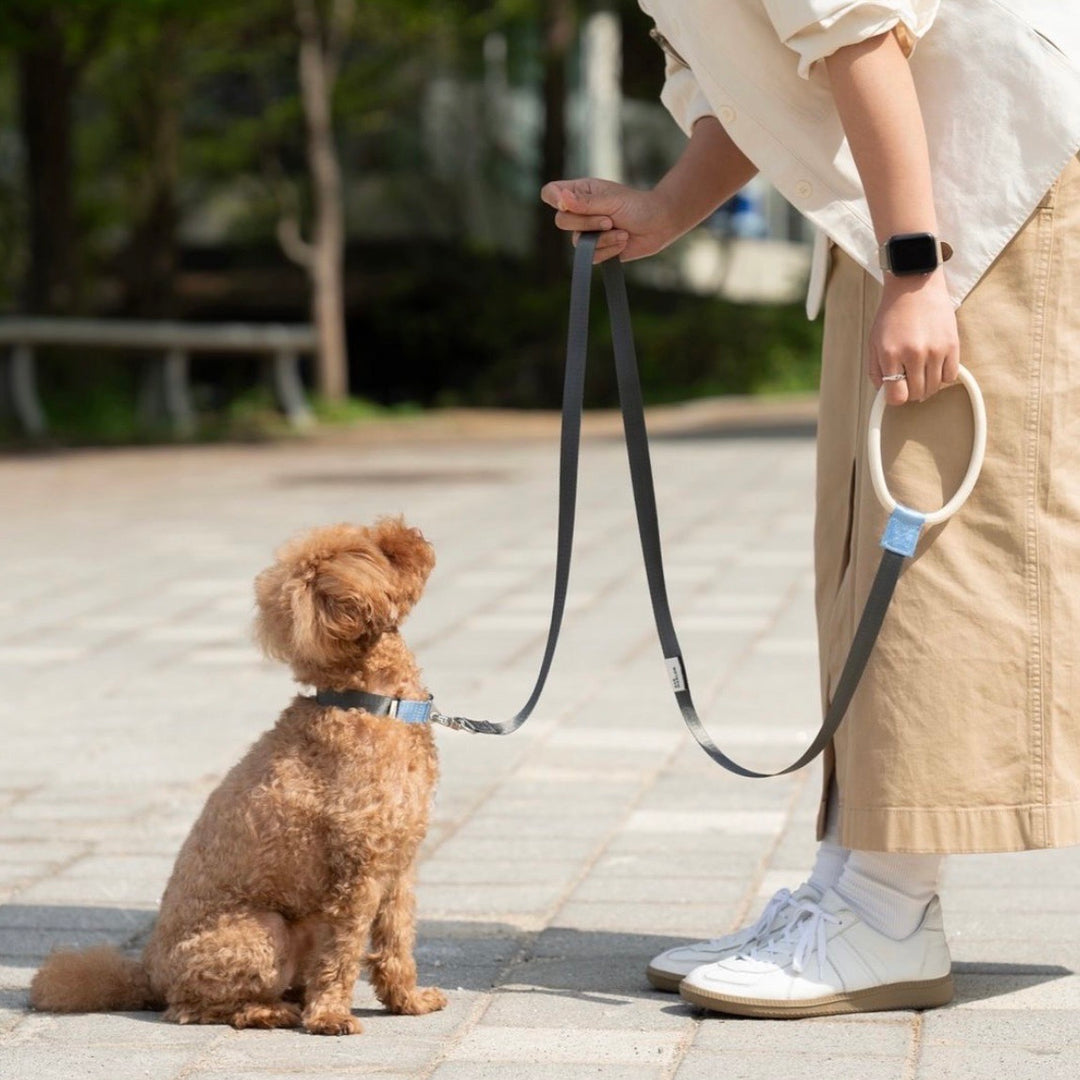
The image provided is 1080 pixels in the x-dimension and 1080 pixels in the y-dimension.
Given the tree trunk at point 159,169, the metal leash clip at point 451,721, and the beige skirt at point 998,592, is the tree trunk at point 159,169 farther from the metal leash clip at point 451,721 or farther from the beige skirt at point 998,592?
the beige skirt at point 998,592

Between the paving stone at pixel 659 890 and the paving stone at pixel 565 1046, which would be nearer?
the paving stone at pixel 565 1046

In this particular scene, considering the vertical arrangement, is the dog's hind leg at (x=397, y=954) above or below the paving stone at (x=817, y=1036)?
above

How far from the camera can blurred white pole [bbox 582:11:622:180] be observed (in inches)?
1086

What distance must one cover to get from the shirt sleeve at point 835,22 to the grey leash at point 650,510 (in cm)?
48

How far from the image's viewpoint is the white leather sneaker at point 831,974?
10.2 ft

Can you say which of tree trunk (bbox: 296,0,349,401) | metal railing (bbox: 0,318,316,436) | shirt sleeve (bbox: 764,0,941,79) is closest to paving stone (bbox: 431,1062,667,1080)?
shirt sleeve (bbox: 764,0,941,79)

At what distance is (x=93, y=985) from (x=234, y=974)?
0.29m

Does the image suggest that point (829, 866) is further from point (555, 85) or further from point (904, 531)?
point (555, 85)

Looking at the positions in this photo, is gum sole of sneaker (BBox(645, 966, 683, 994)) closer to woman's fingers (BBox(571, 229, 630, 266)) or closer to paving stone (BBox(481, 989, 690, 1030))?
paving stone (BBox(481, 989, 690, 1030))

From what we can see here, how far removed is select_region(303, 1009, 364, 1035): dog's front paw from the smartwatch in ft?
4.68

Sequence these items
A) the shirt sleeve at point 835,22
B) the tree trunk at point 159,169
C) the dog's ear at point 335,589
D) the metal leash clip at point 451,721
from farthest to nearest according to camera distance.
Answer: the tree trunk at point 159,169 < the metal leash clip at point 451,721 < the dog's ear at point 335,589 < the shirt sleeve at point 835,22

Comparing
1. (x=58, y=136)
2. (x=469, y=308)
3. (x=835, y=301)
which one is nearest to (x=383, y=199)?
(x=469, y=308)

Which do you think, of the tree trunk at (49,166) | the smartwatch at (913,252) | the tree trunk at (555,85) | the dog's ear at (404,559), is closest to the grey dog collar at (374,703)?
the dog's ear at (404,559)

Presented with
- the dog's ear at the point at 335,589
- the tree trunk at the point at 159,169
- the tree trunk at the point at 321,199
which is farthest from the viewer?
the tree trunk at the point at 159,169
